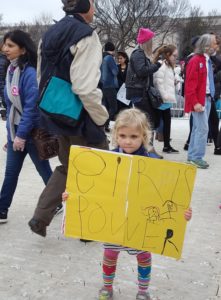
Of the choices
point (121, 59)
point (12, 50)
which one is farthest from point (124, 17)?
point (12, 50)

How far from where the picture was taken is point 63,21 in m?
2.91

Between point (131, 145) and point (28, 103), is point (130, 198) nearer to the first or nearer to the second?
point (131, 145)

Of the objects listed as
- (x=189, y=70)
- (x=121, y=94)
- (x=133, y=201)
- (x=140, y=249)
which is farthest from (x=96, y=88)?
(x=121, y=94)

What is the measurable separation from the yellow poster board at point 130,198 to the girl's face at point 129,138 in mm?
182

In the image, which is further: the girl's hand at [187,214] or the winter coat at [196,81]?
the winter coat at [196,81]

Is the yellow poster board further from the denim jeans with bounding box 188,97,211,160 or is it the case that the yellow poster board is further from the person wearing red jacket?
the denim jeans with bounding box 188,97,211,160

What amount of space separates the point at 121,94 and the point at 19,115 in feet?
17.4

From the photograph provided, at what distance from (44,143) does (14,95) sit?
0.47 meters

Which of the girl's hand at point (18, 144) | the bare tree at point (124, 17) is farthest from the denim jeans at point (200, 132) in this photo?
the bare tree at point (124, 17)

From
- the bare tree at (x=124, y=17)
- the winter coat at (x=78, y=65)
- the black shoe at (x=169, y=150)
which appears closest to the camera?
the winter coat at (x=78, y=65)

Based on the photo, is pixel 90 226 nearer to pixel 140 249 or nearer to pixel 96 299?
pixel 140 249

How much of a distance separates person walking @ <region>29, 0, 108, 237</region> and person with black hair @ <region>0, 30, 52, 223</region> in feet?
1.22

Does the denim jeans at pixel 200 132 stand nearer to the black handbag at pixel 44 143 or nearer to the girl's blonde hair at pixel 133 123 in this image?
the black handbag at pixel 44 143

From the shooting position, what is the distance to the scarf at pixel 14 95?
138 inches
